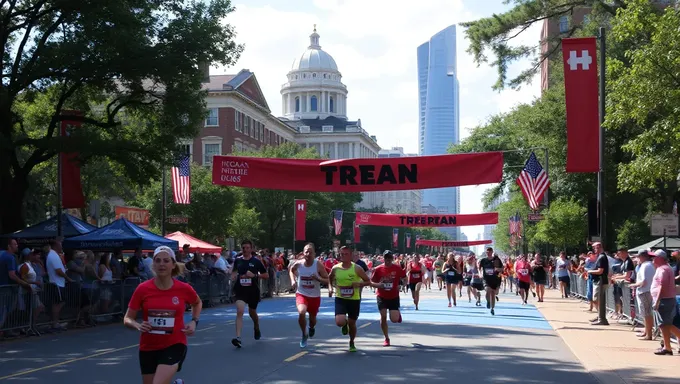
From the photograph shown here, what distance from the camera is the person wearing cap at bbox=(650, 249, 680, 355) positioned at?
14.7m

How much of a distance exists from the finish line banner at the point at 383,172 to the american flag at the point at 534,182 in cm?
1679

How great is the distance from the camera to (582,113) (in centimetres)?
1998

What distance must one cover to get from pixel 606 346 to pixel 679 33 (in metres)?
7.71

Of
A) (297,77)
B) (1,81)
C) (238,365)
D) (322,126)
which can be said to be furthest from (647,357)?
(297,77)

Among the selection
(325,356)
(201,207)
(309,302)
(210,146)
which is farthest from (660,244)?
(210,146)

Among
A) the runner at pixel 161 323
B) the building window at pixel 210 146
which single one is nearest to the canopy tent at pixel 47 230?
the runner at pixel 161 323

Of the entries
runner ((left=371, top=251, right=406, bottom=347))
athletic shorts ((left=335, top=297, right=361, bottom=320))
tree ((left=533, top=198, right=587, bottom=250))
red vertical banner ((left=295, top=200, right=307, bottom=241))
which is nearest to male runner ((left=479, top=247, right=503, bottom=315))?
runner ((left=371, top=251, right=406, bottom=347))

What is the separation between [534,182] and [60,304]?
2182 cm

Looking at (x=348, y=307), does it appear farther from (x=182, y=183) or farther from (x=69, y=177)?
(x=182, y=183)

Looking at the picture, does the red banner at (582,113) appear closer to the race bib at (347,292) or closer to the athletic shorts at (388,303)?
the athletic shorts at (388,303)

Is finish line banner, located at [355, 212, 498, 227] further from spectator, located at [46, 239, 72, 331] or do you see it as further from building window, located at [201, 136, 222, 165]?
building window, located at [201, 136, 222, 165]

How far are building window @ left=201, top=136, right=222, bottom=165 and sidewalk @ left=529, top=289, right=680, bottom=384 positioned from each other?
67611mm

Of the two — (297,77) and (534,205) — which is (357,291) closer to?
(534,205)

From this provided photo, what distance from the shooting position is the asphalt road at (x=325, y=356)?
11766 mm
